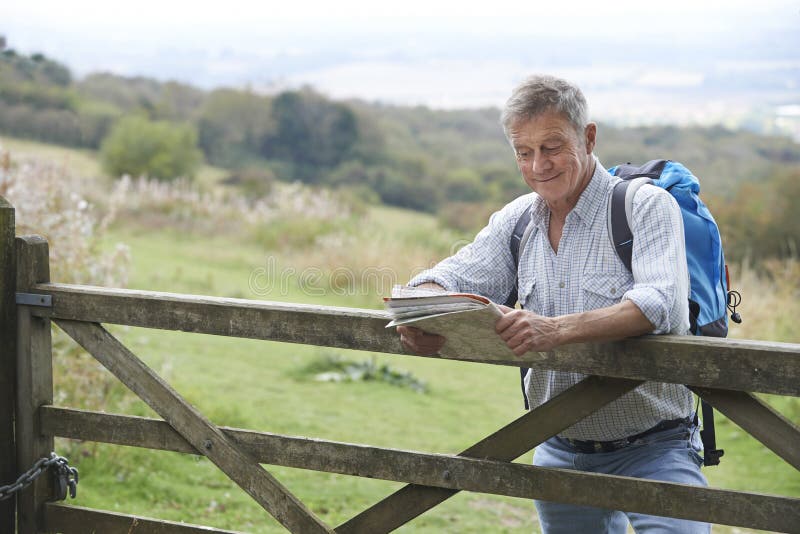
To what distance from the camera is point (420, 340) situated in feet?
9.18

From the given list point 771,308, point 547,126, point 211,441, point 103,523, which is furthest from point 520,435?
point 771,308

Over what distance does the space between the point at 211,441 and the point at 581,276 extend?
141cm

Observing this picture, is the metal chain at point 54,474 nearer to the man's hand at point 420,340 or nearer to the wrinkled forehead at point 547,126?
the man's hand at point 420,340

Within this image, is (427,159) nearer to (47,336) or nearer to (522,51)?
(522,51)

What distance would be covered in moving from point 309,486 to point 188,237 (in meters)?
11.9

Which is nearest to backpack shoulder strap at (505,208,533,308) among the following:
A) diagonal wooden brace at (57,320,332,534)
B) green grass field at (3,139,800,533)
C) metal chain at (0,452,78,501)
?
diagonal wooden brace at (57,320,332,534)

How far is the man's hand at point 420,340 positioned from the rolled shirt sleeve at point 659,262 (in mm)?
590

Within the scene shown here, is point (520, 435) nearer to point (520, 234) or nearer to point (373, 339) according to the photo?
point (373, 339)

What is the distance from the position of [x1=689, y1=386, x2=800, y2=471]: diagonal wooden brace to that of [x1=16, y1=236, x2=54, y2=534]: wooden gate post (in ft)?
7.79

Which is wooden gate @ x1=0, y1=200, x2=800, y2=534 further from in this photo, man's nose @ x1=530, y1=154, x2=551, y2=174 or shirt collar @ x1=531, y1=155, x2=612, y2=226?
man's nose @ x1=530, y1=154, x2=551, y2=174

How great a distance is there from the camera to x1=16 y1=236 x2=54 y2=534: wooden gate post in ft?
11.1

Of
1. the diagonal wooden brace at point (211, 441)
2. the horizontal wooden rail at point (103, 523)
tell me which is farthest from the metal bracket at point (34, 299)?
the horizontal wooden rail at point (103, 523)

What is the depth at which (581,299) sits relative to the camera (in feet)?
9.54

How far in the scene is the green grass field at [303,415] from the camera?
601 centimetres
